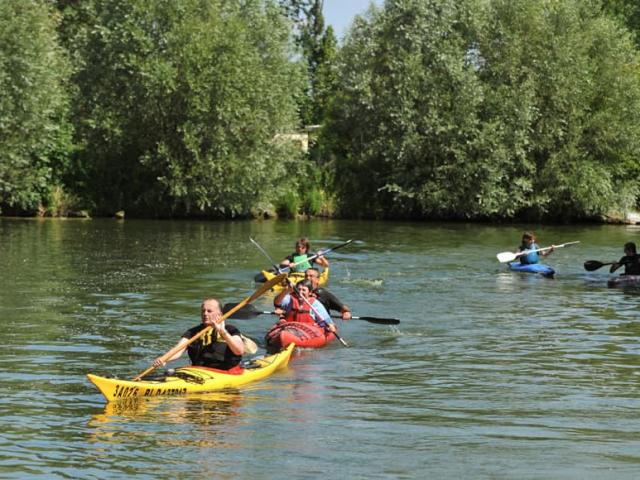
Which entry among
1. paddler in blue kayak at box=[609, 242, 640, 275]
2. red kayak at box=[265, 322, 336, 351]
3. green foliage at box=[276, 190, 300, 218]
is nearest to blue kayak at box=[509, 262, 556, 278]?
paddler in blue kayak at box=[609, 242, 640, 275]

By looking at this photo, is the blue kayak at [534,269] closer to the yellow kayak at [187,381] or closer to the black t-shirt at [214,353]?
the yellow kayak at [187,381]

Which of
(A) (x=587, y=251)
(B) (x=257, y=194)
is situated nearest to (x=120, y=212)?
(B) (x=257, y=194)

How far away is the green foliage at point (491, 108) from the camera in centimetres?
5025

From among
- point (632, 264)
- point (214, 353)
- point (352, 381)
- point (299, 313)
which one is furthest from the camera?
point (632, 264)

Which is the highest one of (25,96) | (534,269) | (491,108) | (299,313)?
(491,108)

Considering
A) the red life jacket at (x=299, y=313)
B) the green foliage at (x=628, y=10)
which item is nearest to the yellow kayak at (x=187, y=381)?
the red life jacket at (x=299, y=313)

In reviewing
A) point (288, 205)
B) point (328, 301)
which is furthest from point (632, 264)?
point (288, 205)

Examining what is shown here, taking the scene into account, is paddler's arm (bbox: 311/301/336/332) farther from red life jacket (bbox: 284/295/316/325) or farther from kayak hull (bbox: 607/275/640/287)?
kayak hull (bbox: 607/275/640/287)

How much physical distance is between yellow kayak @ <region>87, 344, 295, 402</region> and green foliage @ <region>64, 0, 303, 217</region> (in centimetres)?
3295

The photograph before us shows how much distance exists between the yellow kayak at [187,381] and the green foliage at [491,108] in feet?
117

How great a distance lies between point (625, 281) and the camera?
26.0 m

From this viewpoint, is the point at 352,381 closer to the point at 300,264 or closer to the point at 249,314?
the point at 249,314

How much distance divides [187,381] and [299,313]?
495cm

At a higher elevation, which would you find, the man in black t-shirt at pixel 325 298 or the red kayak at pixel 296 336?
the man in black t-shirt at pixel 325 298
